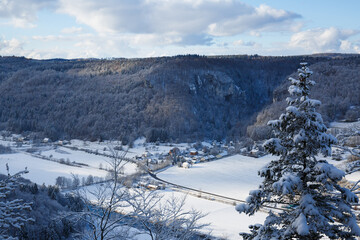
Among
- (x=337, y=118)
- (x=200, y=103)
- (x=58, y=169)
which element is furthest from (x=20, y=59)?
(x=337, y=118)

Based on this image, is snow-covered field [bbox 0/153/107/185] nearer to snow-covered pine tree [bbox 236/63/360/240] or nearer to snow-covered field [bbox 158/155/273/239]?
snow-covered field [bbox 158/155/273/239]

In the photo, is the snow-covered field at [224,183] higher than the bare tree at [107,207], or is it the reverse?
the bare tree at [107,207]

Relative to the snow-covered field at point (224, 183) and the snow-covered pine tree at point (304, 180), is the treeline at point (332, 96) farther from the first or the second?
the snow-covered pine tree at point (304, 180)

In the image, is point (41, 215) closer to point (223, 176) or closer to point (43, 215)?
point (43, 215)

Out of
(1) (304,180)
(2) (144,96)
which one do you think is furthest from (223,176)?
(2) (144,96)

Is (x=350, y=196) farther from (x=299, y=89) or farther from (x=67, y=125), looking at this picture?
(x=67, y=125)

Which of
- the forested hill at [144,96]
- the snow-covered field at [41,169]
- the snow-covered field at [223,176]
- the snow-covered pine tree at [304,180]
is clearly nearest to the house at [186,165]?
the snow-covered field at [223,176]
